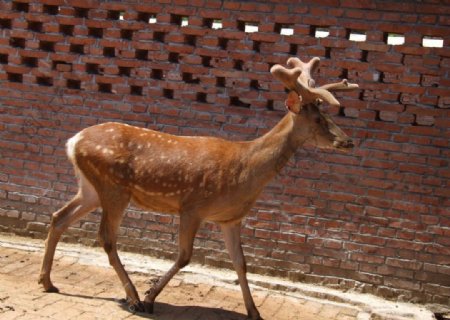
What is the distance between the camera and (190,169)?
617cm

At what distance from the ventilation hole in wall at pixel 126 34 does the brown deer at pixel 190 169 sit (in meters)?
1.76

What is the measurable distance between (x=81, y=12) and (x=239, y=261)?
3519mm

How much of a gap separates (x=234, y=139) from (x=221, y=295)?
164cm

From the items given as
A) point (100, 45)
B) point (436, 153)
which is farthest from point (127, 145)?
point (436, 153)

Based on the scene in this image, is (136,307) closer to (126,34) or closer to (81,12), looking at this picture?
(126,34)

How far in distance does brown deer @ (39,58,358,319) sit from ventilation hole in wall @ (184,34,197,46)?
1612mm

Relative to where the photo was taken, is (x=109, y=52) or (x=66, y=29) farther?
(x=66, y=29)

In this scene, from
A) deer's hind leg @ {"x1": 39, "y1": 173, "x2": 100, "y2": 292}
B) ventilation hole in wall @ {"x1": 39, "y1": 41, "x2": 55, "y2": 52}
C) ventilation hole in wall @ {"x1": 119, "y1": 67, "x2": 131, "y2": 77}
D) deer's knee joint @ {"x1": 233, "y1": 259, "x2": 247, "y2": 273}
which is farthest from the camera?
ventilation hole in wall @ {"x1": 39, "y1": 41, "x2": 55, "y2": 52}

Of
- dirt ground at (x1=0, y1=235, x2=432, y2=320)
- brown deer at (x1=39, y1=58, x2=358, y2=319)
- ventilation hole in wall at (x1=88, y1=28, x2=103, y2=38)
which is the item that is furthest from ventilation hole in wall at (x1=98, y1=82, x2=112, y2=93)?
dirt ground at (x1=0, y1=235, x2=432, y2=320)

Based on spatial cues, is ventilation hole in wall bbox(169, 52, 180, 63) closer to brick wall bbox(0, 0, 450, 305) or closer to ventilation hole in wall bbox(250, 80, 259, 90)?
brick wall bbox(0, 0, 450, 305)

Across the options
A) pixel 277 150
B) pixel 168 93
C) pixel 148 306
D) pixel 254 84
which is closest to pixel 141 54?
pixel 168 93

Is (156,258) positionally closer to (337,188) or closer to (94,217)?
(94,217)

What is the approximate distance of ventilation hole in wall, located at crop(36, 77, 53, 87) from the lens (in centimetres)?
816

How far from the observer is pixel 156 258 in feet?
25.5
